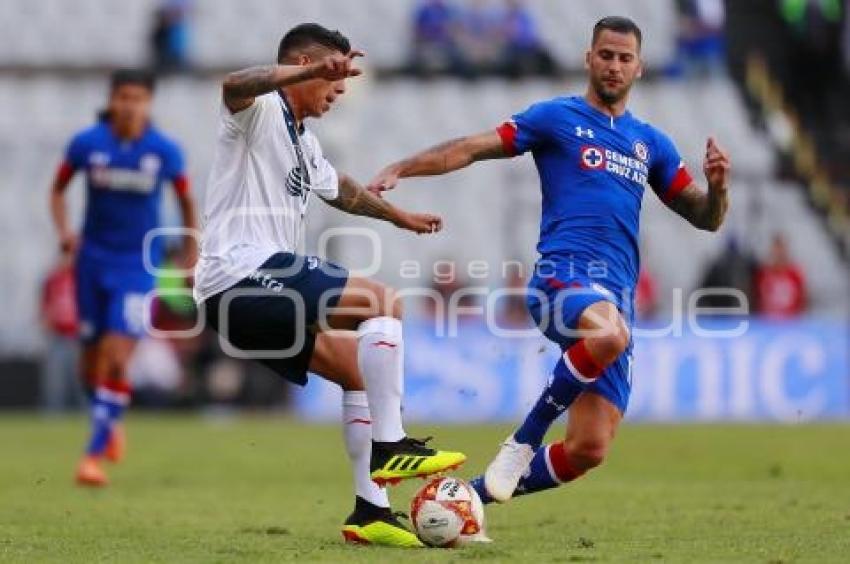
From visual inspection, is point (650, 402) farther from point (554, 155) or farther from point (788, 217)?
point (554, 155)

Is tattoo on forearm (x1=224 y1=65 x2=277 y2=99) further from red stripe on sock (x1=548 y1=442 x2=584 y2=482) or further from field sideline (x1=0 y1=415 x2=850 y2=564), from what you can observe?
red stripe on sock (x1=548 y1=442 x2=584 y2=482)

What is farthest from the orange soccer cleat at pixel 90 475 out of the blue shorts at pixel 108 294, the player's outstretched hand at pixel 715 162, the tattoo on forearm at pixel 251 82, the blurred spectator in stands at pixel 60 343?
the blurred spectator in stands at pixel 60 343

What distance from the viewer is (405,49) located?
25.3 m

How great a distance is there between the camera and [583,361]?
331 inches

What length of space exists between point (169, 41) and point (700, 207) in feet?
53.8

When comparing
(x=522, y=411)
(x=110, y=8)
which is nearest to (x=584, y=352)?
(x=522, y=411)

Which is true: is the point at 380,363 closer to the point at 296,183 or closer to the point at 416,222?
the point at 416,222

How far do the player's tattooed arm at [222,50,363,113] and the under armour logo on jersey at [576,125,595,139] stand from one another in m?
1.53

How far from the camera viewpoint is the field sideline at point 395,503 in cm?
786

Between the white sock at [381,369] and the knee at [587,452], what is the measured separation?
1.06 m

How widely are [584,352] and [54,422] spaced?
13.2 meters

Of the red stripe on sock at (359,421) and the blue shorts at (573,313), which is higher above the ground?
the blue shorts at (573,313)

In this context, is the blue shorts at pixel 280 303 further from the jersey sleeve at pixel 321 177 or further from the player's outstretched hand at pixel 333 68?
the player's outstretched hand at pixel 333 68

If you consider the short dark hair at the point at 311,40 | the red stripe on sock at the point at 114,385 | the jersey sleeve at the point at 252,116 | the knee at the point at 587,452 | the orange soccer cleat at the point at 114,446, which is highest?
the short dark hair at the point at 311,40
